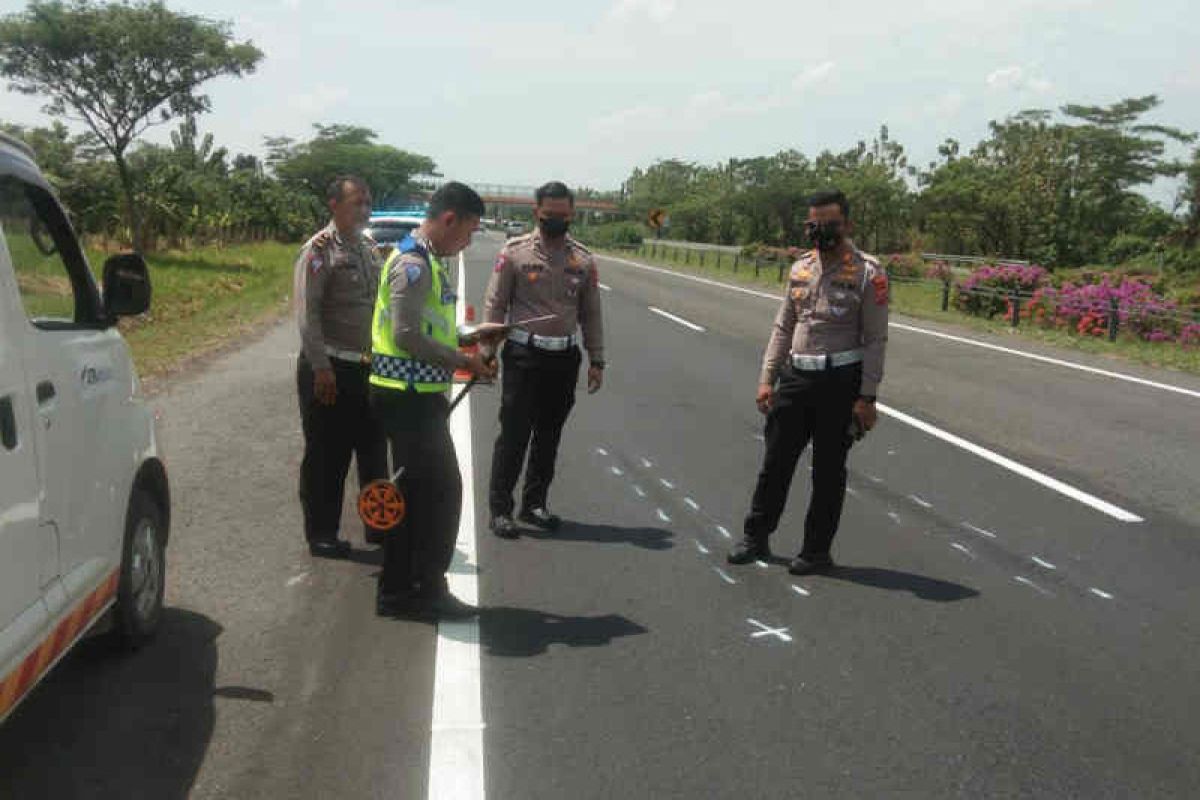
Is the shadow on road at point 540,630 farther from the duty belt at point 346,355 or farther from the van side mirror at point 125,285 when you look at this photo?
the van side mirror at point 125,285

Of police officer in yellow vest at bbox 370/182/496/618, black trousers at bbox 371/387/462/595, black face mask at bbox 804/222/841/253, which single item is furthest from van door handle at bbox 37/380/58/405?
black face mask at bbox 804/222/841/253

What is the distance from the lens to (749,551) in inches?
236

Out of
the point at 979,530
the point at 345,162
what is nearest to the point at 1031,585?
the point at 979,530

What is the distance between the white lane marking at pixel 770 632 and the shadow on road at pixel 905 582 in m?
0.84

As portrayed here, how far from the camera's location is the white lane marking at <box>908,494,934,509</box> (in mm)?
7285

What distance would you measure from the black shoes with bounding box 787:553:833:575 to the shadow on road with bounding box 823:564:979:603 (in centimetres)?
4

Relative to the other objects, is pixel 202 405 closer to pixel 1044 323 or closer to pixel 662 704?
pixel 662 704

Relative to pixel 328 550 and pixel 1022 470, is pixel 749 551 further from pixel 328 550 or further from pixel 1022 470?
pixel 1022 470

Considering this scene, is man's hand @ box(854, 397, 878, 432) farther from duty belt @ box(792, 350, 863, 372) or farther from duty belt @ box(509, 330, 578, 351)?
duty belt @ box(509, 330, 578, 351)

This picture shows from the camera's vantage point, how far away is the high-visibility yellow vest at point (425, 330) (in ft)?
16.0

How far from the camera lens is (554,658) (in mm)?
4625

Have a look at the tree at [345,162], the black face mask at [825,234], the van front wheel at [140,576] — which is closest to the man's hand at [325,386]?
the van front wheel at [140,576]

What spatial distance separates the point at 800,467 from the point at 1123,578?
287cm

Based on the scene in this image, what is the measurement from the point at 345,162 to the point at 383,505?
96.2 meters
